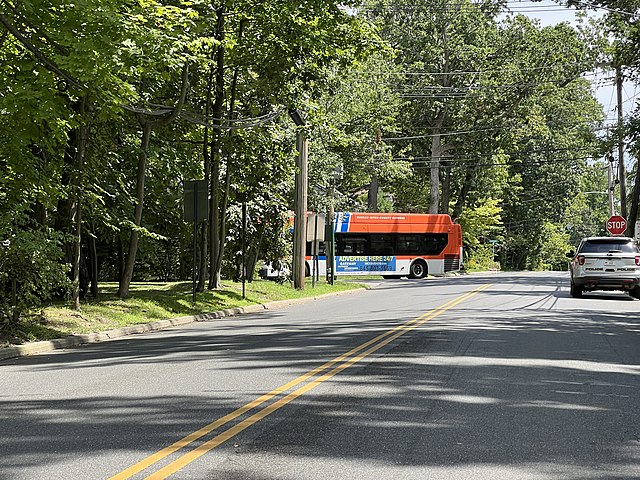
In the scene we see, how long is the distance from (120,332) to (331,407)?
9791 millimetres

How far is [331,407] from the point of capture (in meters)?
8.33

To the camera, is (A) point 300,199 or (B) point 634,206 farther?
(B) point 634,206

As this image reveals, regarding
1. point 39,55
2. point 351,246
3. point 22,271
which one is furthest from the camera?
point 351,246

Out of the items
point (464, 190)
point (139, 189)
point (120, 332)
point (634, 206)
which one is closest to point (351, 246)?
point (634, 206)

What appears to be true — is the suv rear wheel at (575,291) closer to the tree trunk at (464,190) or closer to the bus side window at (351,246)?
the bus side window at (351,246)

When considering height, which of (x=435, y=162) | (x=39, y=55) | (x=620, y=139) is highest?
(x=435, y=162)

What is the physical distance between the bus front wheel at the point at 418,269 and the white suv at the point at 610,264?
23621 mm

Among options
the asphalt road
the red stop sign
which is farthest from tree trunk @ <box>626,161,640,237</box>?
the asphalt road

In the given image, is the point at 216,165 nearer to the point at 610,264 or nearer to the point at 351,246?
the point at 610,264

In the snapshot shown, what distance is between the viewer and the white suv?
27.0 m

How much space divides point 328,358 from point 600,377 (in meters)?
3.63

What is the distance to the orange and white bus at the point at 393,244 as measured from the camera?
49.0 metres

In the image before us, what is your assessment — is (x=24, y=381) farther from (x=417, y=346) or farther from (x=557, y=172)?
(x=557, y=172)

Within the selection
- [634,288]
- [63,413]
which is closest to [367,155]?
[634,288]
